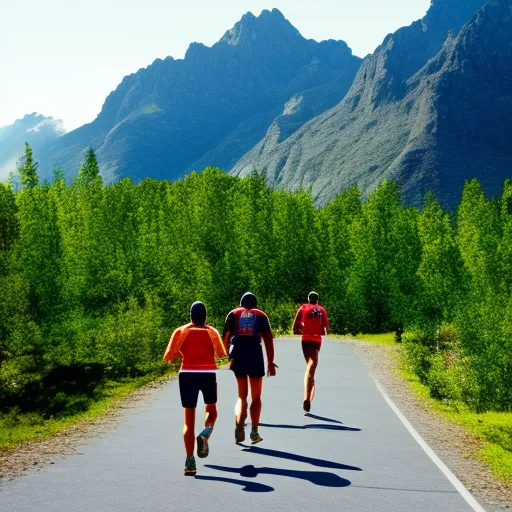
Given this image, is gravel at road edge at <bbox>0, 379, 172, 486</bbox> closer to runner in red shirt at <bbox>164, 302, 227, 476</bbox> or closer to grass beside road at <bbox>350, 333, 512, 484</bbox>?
runner in red shirt at <bbox>164, 302, 227, 476</bbox>

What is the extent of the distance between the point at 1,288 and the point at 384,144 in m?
166

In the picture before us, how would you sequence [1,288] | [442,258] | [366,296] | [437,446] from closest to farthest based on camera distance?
[437,446]
[1,288]
[442,258]
[366,296]

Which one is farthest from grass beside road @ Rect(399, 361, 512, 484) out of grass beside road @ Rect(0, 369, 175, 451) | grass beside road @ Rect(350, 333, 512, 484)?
grass beside road @ Rect(0, 369, 175, 451)

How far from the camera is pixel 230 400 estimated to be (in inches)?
655

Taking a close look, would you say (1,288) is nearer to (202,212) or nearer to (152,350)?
(152,350)

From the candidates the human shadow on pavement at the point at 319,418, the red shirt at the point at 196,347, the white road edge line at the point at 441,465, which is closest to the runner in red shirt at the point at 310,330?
the human shadow on pavement at the point at 319,418

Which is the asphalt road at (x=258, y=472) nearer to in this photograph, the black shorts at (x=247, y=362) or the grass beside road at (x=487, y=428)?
the grass beside road at (x=487, y=428)

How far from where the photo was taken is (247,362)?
11078 mm

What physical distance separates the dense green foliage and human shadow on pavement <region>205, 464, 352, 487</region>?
21.2 metres

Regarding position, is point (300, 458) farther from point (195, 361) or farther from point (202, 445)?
point (195, 361)

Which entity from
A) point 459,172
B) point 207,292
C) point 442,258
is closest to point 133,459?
point 442,258

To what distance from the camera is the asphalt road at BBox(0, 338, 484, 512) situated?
777 centimetres

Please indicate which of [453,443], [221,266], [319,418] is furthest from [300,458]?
[221,266]

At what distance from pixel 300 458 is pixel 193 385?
2.09 metres
